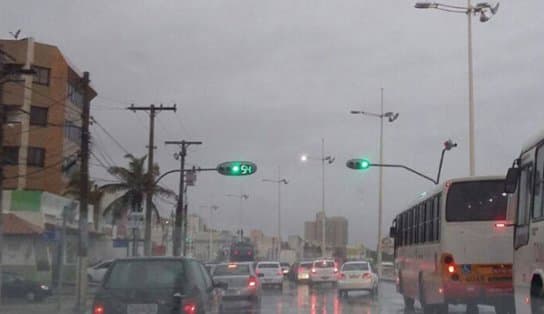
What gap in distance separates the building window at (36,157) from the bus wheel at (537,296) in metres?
46.3

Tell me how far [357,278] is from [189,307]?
82.7 feet

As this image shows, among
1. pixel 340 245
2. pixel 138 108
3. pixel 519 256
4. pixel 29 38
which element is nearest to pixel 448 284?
pixel 519 256

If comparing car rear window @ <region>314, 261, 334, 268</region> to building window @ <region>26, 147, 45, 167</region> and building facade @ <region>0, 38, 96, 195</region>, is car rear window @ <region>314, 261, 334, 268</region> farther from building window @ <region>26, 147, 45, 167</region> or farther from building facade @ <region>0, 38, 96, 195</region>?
building window @ <region>26, 147, 45, 167</region>

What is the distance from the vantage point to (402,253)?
2758 centimetres

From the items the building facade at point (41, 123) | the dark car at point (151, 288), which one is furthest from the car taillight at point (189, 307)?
the building facade at point (41, 123)

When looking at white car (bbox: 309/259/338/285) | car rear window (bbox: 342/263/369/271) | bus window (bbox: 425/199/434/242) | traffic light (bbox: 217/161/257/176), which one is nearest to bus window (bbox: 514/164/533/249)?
bus window (bbox: 425/199/434/242)

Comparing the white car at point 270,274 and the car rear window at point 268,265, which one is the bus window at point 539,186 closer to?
the white car at point 270,274

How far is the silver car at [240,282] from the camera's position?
29250mm

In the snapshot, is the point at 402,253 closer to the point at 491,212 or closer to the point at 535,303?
the point at 491,212

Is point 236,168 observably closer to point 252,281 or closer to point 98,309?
point 252,281

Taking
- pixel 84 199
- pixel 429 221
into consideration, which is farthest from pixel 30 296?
pixel 429 221

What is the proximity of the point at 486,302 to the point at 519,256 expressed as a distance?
17.8 ft

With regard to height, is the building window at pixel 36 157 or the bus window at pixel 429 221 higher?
the building window at pixel 36 157

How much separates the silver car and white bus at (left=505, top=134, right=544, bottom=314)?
1601 centimetres
